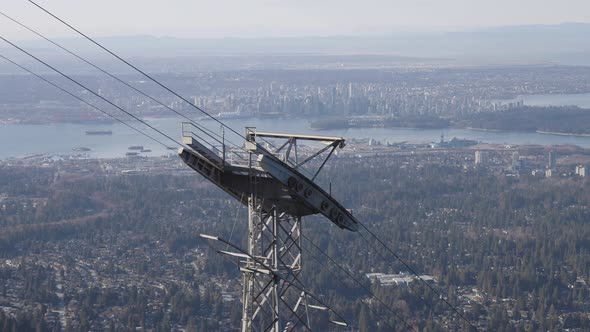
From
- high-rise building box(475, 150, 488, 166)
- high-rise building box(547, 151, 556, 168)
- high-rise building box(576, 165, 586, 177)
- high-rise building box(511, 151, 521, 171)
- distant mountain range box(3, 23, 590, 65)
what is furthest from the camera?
distant mountain range box(3, 23, 590, 65)

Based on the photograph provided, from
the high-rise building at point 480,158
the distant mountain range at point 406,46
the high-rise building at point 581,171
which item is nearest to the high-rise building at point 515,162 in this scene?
the high-rise building at point 480,158

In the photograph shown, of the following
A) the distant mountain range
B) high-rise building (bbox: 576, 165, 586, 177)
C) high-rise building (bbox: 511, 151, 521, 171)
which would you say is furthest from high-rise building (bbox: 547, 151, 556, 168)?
the distant mountain range

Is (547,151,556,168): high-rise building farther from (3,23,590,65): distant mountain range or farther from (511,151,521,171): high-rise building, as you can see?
(3,23,590,65): distant mountain range

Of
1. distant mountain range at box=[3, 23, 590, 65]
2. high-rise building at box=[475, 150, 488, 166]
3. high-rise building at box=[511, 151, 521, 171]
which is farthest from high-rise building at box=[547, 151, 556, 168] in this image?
distant mountain range at box=[3, 23, 590, 65]

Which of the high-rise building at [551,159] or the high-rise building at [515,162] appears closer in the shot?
the high-rise building at [515,162]

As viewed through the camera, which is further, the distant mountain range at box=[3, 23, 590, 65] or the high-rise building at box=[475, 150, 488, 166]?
the distant mountain range at box=[3, 23, 590, 65]

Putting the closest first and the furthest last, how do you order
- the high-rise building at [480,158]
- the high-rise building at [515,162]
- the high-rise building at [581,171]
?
the high-rise building at [581,171] < the high-rise building at [515,162] < the high-rise building at [480,158]

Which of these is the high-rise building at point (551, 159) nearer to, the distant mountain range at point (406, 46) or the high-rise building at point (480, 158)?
the high-rise building at point (480, 158)

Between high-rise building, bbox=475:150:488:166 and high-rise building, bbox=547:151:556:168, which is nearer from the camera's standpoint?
high-rise building, bbox=547:151:556:168

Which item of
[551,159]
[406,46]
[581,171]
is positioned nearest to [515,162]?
[551,159]

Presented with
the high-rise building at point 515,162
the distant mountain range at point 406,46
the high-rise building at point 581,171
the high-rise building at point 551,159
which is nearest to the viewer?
the high-rise building at point 581,171

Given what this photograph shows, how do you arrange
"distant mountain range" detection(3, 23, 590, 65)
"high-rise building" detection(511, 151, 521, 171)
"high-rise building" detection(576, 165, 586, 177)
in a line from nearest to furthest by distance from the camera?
1. "high-rise building" detection(576, 165, 586, 177)
2. "high-rise building" detection(511, 151, 521, 171)
3. "distant mountain range" detection(3, 23, 590, 65)

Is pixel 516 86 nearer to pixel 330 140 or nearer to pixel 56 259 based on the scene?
pixel 56 259
